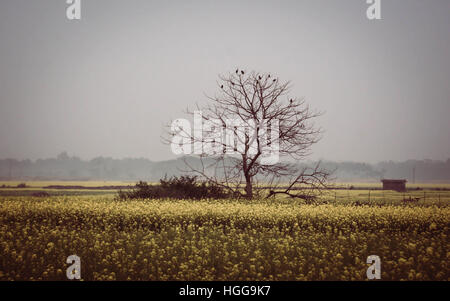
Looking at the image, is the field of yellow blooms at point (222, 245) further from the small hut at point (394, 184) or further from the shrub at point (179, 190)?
the small hut at point (394, 184)

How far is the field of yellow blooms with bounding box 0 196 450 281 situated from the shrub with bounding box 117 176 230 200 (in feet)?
18.8

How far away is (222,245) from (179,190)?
40.6 feet

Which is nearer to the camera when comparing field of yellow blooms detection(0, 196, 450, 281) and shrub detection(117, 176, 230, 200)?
field of yellow blooms detection(0, 196, 450, 281)

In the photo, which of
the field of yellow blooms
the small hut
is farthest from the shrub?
the small hut

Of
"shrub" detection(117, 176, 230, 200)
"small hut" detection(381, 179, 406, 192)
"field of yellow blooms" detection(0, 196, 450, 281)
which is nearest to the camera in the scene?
"field of yellow blooms" detection(0, 196, 450, 281)

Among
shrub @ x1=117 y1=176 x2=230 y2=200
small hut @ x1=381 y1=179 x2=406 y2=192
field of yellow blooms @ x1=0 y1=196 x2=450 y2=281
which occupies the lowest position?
small hut @ x1=381 y1=179 x2=406 y2=192

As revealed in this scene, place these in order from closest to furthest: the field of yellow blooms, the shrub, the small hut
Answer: the field of yellow blooms
the shrub
the small hut

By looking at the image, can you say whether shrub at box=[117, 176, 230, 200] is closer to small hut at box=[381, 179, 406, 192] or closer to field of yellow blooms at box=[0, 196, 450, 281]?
field of yellow blooms at box=[0, 196, 450, 281]

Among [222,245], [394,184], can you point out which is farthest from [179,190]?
[394,184]

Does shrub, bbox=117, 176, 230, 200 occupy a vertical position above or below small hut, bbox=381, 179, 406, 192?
above

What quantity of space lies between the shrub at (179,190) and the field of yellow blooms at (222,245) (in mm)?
5722

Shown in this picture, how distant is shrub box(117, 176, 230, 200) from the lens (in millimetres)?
23345

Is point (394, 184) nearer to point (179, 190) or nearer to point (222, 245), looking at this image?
point (179, 190)
